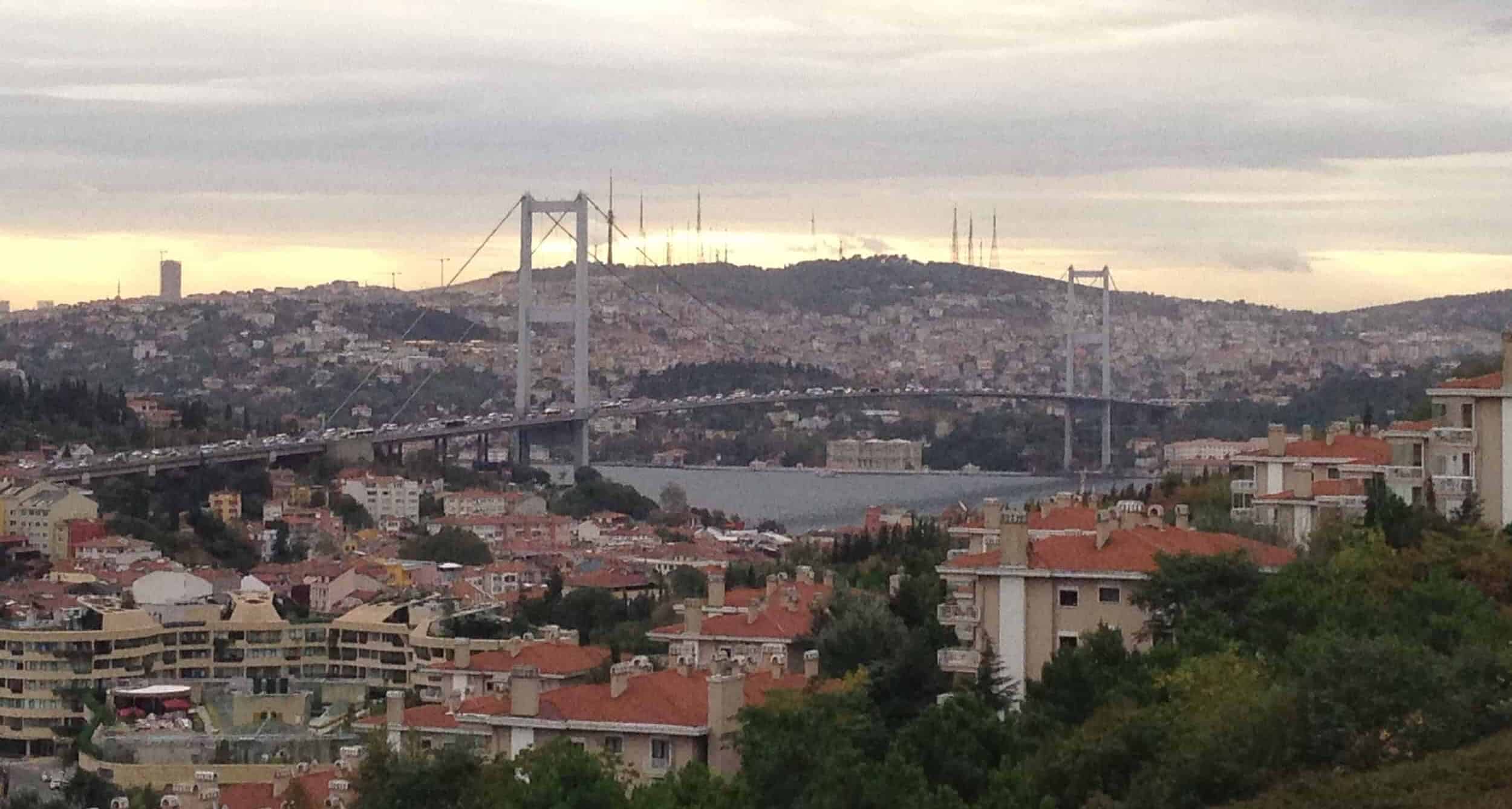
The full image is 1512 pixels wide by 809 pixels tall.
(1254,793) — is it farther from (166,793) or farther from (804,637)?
(166,793)

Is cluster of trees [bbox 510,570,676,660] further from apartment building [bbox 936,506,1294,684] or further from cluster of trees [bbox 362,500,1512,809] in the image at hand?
cluster of trees [bbox 362,500,1512,809]

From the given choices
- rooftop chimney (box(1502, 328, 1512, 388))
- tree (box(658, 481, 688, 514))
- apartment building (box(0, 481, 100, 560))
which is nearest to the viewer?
rooftop chimney (box(1502, 328, 1512, 388))

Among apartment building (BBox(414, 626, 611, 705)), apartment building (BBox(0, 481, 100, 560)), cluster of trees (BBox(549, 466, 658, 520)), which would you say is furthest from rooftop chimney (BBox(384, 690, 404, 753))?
cluster of trees (BBox(549, 466, 658, 520))

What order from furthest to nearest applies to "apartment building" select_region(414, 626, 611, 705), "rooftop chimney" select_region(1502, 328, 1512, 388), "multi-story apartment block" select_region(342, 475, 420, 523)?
1. "multi-story apartment block" select_region(342, 475, 420, 523)
2. "rooftop chimney" select_region(1502, 328, 1512, 388)
3. "apartment building" select_region(414, 626, 611, 705)

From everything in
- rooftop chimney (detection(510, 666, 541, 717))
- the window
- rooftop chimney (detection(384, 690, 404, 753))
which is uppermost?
rooftop chimney (detection(510, 666, 541, 717))

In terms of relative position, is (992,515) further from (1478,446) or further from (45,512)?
(45,512)

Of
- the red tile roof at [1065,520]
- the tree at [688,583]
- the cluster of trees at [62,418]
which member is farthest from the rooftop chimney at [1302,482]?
the cluster of trees at [62,418]

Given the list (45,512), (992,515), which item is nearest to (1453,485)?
(992,515)

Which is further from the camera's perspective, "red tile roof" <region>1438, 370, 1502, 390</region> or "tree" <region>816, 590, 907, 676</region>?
"red tile roof" <region>1438, 370, 1502, 390</region>
